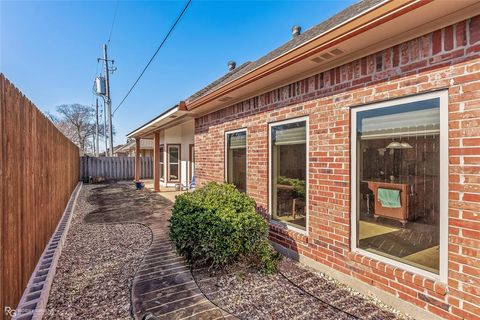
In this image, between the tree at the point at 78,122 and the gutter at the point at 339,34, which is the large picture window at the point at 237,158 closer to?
the gutter at the point at 339,34

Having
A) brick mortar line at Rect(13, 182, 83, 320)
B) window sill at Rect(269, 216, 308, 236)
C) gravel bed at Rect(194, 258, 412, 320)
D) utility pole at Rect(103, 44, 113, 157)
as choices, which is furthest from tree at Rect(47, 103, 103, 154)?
gravel bed at Rect(194, 258, 412, 320)

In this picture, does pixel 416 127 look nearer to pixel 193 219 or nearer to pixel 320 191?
pixel 320 191

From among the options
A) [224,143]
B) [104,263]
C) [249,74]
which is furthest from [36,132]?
[224,143]

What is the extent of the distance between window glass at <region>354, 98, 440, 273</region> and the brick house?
0.01 metres

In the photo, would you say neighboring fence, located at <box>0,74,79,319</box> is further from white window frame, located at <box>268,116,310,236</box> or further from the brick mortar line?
white window frame, located at <box>268,116,310,236</box>

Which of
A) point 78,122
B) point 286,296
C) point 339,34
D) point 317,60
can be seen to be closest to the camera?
point 339,34

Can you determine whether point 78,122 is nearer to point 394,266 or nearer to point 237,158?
point 237,158

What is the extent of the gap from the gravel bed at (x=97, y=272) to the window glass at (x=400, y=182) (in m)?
2.95

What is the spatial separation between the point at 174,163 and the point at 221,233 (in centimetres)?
1049

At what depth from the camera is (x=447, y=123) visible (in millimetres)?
2199

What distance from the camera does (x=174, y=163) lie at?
13.2 m

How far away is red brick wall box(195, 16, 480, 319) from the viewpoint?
206 centimetres

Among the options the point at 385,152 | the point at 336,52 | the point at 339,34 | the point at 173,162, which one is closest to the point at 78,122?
the point at 173,162

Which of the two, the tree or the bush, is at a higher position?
the tree
